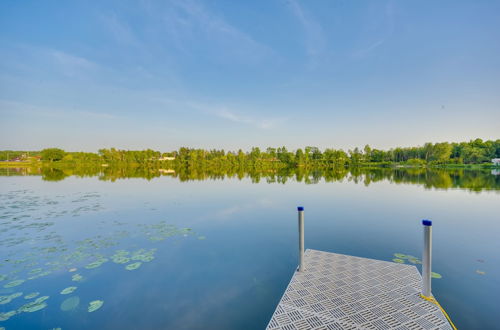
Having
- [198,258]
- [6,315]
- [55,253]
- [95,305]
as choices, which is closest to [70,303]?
[95,305]

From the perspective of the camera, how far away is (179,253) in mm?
5629

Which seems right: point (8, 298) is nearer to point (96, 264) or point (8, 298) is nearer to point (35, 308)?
point (35, 308)

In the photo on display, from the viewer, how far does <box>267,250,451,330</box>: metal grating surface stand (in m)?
2.82

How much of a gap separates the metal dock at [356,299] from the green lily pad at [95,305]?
281 centimetres

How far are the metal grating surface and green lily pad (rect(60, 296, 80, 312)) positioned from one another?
3.24 metres

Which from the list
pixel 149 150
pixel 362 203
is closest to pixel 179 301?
pixel 362 203

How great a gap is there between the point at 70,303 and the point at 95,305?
0.46m

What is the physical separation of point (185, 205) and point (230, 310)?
888cm

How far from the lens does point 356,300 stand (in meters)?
3.27

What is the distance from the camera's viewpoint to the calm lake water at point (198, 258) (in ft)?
10.9

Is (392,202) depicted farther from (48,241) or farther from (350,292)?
(48,241)

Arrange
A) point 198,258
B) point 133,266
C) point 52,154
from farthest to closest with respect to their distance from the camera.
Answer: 1. point 52,154
2. point 198,258
3. point 133,266

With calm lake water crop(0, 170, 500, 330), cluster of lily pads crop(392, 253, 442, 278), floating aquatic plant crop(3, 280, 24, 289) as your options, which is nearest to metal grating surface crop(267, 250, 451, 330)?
calm lake water crop(0, 170, 500, 330)

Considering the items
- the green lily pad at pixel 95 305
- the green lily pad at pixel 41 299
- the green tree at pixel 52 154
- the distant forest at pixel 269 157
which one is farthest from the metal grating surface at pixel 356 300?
the green tree at pixel 52 154
